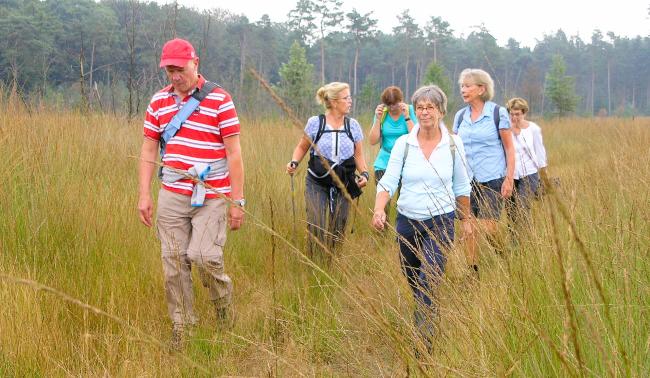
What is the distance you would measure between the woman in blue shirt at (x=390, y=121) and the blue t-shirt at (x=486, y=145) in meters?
0.90

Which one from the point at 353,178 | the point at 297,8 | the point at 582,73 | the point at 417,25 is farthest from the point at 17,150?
the point at 582,73

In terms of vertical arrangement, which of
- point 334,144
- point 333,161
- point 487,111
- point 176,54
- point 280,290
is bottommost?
point 280,290

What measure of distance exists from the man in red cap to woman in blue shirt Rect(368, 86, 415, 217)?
273cm

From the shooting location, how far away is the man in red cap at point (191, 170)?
367cm

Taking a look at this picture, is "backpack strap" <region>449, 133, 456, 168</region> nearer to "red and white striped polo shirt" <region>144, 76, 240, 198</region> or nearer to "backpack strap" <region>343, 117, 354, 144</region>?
"red and white striped polo shirt" <region>144, 76, 240, 198</region>

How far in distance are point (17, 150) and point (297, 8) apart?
71.3 metres

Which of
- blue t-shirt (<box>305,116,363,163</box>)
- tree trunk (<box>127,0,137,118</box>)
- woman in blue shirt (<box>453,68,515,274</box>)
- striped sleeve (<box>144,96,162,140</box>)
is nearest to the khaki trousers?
striped sleeve (<box>144,96,162,140</box>)

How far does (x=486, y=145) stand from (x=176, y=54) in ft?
9.40

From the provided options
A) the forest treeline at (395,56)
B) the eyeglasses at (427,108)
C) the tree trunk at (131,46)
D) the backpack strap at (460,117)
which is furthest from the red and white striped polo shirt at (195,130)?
the forest treeline at (395,56)

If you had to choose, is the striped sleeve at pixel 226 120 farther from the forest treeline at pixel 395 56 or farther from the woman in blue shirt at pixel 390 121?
the forest treeline at pixel 395 56

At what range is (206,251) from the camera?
12.2 feet

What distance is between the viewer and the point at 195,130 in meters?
3.68

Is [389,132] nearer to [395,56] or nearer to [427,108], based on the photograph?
[427,108]

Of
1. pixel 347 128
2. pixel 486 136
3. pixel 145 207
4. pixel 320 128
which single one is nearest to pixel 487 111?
pixel 486 136
